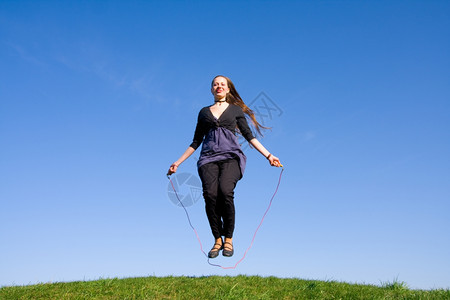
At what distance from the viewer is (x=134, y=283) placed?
791 cm

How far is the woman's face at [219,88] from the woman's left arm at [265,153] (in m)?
1.05

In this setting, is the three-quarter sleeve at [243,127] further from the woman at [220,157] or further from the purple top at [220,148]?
the purple top at [220,148]

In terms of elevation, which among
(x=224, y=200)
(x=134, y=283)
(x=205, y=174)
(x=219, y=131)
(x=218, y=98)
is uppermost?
(x=218, y=98)

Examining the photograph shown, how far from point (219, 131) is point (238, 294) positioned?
2.73m

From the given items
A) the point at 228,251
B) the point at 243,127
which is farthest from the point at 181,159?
the point at 228,251

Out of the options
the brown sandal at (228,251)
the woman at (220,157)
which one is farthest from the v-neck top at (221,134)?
the brown sandal at (228,251)

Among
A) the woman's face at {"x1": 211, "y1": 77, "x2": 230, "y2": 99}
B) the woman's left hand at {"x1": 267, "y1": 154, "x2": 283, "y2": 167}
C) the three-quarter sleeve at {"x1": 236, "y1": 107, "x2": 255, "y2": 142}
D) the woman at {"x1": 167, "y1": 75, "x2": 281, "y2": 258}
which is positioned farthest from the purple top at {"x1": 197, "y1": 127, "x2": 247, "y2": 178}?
the woman's face at {"x1": 211, "y1": 77, "x2": 230, "y2": 99}

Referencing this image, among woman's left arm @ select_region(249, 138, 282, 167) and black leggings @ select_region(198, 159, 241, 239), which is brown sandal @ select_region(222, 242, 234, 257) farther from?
woman's left arm @ select_region(249, 138, 282, 167)

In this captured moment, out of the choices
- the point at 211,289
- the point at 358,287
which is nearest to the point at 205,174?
the point at 211,289

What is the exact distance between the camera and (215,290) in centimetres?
690

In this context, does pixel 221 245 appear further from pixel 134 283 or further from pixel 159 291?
pixel 134 283

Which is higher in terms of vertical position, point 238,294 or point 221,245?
point 221,245

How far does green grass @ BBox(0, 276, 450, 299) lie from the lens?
6805mm

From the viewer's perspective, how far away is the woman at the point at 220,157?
6.84 m
